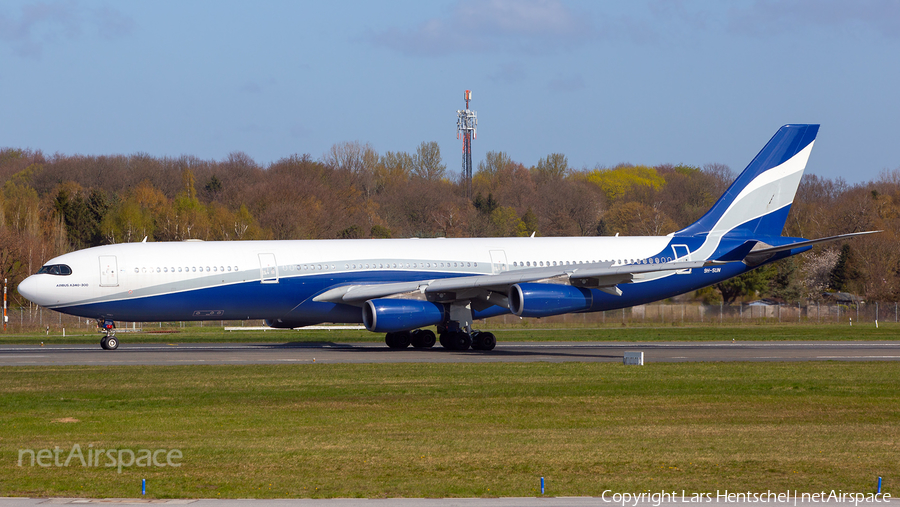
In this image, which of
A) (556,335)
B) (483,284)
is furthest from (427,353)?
(556,335)

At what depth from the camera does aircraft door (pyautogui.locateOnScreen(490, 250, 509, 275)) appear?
35.1 metres

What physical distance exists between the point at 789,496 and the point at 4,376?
20.1m

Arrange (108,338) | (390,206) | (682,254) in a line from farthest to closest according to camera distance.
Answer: (390,206) < (682,254) < (108,338)

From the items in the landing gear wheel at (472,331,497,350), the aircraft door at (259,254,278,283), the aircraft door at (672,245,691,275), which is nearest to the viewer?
the aircraft door at (259,254,278,283)

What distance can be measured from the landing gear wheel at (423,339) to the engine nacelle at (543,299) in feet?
13.4

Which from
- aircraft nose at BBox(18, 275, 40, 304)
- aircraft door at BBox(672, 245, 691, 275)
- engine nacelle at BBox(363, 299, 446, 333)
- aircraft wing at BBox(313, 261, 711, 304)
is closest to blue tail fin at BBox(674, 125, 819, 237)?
aircraft door at BBox(672, 245, 691, 275)

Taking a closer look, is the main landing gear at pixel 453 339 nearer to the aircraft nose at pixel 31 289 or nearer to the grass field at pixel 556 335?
the grass field at pixel 556 335

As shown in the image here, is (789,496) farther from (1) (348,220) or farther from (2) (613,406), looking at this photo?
(1) (348,220)

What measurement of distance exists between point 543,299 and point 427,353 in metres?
4.53

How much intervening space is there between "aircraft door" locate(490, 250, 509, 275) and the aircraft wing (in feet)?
4.92

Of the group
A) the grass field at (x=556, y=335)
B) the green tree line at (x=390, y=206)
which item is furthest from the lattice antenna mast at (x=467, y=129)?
the grass field at (x=556, y=335)

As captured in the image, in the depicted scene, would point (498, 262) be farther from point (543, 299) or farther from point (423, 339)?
point (543, 299)

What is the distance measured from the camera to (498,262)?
35.2m

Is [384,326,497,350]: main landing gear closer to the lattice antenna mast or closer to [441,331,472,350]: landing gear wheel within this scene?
[441,331,472,350]: landing gear wheel
